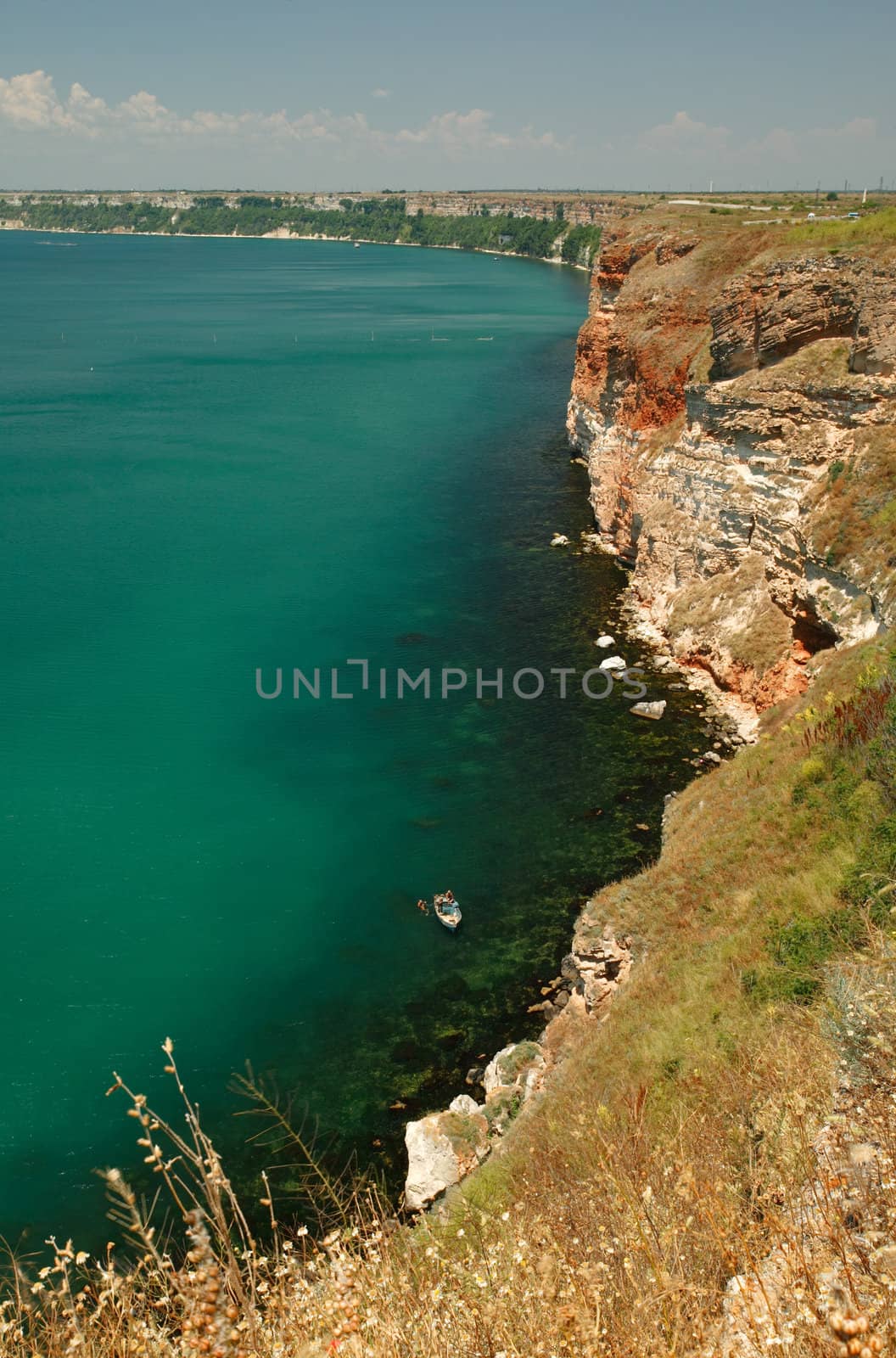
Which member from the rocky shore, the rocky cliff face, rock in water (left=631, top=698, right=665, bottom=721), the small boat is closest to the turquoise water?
the small boat

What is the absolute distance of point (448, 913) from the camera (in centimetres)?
2352

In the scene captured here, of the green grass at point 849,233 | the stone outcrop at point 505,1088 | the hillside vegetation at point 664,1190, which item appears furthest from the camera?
the green grass at point 849,233

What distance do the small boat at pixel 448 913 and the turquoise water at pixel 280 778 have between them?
0.39 m

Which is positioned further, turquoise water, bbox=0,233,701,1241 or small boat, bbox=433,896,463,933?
small boat, bbox=433,896,463,933

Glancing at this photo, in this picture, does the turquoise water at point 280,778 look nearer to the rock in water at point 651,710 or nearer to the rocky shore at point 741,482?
the rock in water at point 651,710

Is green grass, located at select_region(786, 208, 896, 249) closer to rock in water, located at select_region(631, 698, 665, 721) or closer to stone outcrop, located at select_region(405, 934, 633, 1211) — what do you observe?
rock in water, located at select_region(631, 698, 665, 721)

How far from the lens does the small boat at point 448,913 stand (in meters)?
23.4

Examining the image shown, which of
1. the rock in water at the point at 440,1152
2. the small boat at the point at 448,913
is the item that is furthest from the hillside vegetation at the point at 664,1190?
the small boat at the point at 448,913

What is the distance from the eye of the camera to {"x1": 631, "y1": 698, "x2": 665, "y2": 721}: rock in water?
107 feet

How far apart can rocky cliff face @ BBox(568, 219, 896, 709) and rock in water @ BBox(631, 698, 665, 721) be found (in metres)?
2.75

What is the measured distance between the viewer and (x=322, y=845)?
26922mm

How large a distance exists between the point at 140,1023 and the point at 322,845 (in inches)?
288

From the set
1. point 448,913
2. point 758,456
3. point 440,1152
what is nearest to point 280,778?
point 448,913

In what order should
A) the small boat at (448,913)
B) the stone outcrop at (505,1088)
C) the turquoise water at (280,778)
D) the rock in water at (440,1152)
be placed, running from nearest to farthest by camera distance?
the rock in water at (440,1152) < the stone outcrop at (505,1088) < the turquoise water at (280,778) < the small boat at (448,913)
